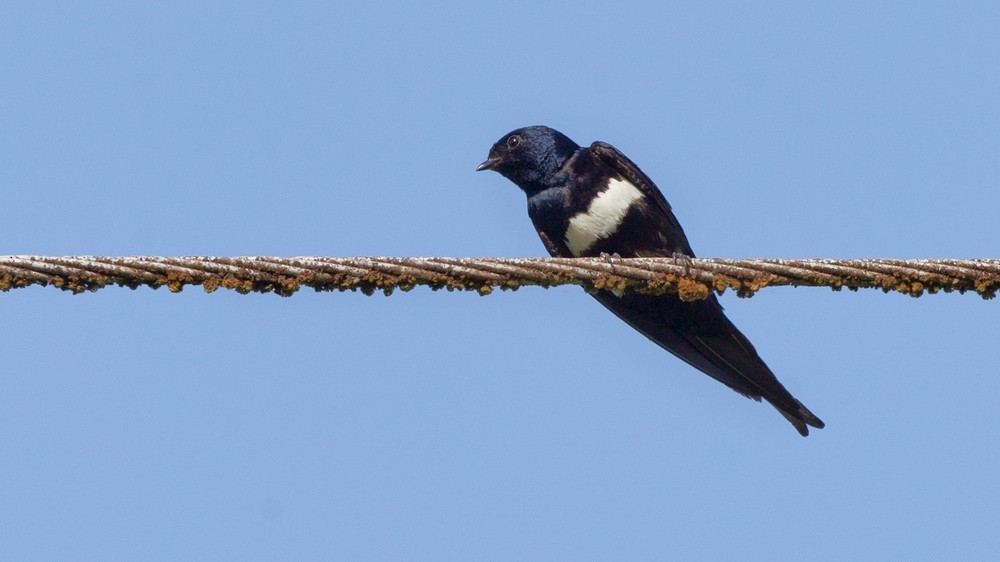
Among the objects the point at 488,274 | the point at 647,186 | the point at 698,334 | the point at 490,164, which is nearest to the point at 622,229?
the point at 647,186

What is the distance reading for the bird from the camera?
6.80 metres

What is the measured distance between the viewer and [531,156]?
7.80 m

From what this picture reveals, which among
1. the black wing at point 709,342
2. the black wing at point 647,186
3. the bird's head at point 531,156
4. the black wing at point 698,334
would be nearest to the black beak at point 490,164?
the bird's head at point 531,156

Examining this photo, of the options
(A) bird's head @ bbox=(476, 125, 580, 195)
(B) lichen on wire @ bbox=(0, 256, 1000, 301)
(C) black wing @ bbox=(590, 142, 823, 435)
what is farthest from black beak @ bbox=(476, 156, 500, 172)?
(B) lichen on wire @ bbox=(0, 256, 1000, 301)

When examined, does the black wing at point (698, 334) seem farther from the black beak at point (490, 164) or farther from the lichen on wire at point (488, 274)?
the lichen on wire at point (488, 274)

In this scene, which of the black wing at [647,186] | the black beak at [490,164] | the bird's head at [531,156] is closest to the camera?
the black wing at [647,186]

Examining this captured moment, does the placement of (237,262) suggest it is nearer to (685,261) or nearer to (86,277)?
(86,277)

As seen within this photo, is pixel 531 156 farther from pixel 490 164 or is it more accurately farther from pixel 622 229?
pixel 622 229

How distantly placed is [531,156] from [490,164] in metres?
0.43

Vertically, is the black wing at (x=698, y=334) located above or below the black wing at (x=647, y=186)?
below

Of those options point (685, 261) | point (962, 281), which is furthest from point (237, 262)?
point (962, 281)

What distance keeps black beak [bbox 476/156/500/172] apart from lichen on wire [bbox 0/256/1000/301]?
3417 mm

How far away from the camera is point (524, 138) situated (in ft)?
26.3

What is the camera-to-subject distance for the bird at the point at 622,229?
6.80 metres
